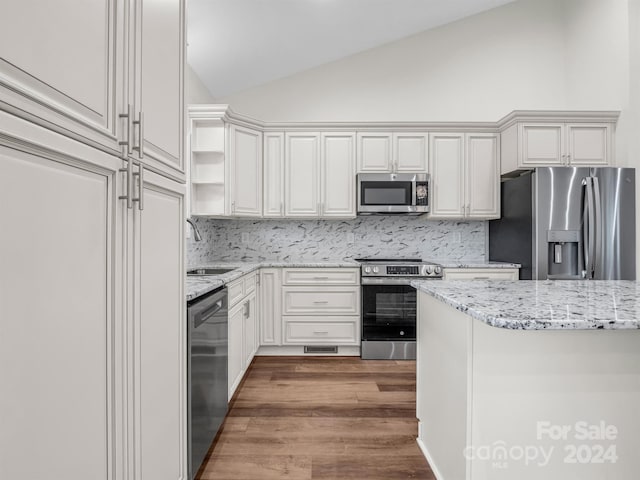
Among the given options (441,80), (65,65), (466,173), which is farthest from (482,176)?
(65,65)

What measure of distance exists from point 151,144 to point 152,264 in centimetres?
38

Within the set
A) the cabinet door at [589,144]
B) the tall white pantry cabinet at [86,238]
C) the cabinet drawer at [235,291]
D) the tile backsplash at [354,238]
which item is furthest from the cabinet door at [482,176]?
the tall white pantry cabinet at [86,238]

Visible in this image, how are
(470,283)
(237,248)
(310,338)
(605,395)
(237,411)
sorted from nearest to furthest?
(605,395), (470,283), (237,411), (310,338), (237,248)

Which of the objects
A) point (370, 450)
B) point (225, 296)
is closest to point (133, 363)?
point (225, 296)

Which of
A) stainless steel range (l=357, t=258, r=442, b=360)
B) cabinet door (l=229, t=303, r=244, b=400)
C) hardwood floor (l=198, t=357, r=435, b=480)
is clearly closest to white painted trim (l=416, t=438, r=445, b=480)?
hardwood floor (l=198, t=357, r=435, b=480)

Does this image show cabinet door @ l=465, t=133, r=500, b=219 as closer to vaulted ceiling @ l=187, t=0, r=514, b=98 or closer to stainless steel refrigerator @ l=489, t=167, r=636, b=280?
stainless steel refrigerator @ l=489, t=167, r=636, b=280

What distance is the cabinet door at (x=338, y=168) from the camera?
12.7ft

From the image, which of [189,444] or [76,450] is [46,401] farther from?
[189,444]

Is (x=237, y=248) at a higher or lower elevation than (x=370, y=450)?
higher

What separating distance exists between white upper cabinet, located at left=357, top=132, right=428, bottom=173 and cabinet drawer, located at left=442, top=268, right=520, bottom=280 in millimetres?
1095

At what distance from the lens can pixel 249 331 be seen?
317 cm

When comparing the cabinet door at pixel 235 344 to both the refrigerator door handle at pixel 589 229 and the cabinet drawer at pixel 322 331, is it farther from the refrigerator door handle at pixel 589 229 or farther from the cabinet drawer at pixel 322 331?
the refrigerator door handle at pixel 589 229

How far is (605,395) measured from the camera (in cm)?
127

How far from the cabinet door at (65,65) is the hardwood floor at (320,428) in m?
1.73
